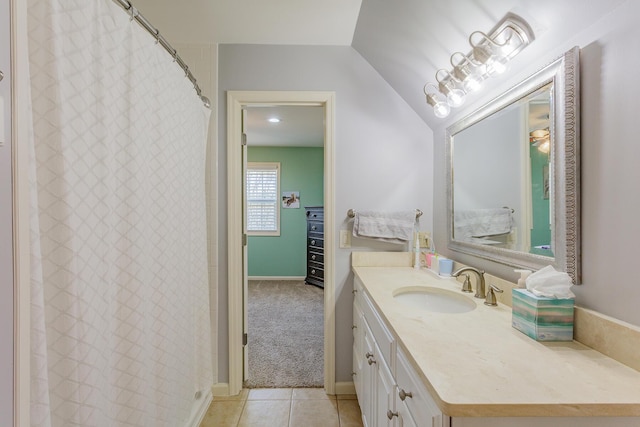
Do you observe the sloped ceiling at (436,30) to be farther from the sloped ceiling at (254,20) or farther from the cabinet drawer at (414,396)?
the cabinet drawer at (414,396)

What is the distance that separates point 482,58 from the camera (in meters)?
1.11

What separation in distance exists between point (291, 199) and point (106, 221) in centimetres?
411

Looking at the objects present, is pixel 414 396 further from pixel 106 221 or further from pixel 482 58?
pixel 482 58

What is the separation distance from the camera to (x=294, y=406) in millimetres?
1843

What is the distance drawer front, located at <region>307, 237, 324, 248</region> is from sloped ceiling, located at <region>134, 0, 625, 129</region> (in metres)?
2.81

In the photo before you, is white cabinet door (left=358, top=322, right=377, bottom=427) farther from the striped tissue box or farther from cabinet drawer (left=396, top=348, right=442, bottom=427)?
the striped tissue box

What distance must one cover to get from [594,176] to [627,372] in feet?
1.67

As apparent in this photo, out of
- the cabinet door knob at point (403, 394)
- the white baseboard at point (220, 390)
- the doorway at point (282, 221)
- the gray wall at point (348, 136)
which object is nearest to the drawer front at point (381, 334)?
the cabinet door knob at point (403, 394)

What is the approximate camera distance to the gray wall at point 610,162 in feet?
2.39

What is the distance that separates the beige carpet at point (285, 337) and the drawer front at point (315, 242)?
2.19 feet

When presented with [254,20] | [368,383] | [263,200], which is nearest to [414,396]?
[368,383]

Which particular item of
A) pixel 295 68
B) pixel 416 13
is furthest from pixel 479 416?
pixel 295 68

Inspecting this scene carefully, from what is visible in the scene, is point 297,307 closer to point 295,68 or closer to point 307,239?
point 307,239

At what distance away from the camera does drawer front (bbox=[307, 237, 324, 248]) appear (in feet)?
14.6
